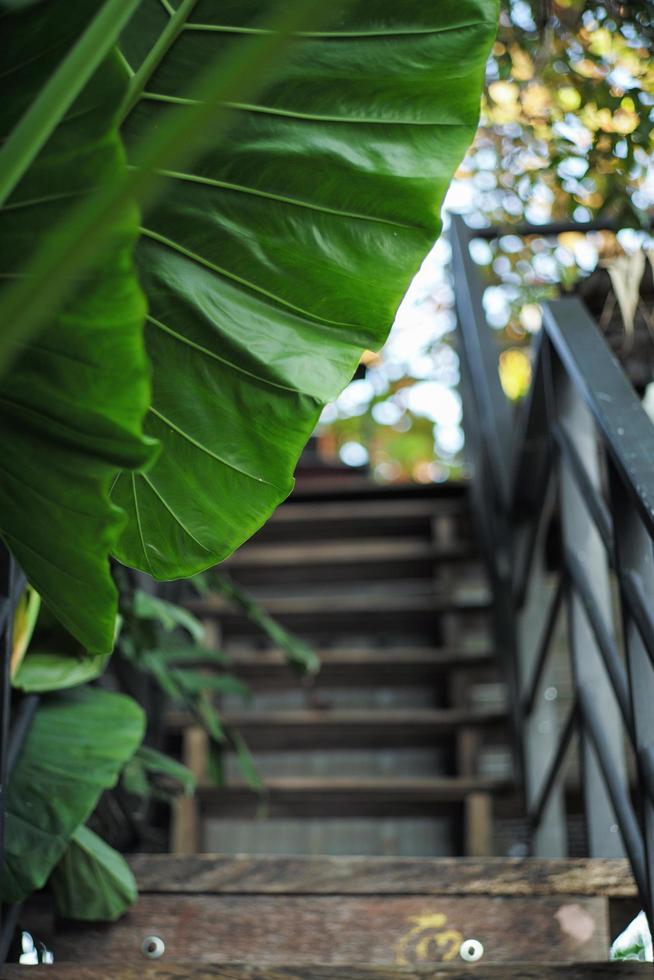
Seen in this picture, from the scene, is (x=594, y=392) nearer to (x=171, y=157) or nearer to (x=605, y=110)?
(x=605, y=110)

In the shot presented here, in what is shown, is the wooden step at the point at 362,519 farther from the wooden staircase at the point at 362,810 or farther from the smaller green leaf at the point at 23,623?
the smaller green leaf at the point at 23,623

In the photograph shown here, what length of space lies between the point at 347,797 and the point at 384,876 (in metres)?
0.96

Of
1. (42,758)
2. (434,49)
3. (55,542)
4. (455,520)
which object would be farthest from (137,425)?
(455,520)

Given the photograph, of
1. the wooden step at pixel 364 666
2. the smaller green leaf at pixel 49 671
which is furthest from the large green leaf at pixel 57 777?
the wooden step at pixel 364 666

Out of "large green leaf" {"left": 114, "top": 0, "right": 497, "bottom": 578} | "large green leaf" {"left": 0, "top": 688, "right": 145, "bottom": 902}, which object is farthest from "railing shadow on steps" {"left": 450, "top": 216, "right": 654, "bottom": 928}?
"large green leaf" {"left": 0, "top": 688, "right": 145, "bottom": 902}

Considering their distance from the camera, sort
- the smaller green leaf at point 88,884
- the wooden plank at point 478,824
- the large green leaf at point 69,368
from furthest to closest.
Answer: the wooden plank at point 478,824
the smaller green leaf at point 88,884
the large green leaf at point 69,368

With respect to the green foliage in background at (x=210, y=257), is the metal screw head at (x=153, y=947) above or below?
below

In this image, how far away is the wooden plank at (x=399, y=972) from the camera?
1.09 metres

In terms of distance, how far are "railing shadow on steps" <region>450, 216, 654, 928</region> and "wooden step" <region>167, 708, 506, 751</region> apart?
21 cm

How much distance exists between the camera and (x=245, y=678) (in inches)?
106

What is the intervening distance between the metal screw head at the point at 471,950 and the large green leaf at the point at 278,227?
64 cm

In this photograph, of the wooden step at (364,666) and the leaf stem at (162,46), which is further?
the wooden step at (364,666)

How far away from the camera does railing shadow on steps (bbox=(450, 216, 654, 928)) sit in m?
1.16

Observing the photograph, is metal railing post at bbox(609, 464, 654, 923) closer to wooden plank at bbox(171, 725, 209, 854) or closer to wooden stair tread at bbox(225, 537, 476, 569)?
wooden plank at bbox(171, 725, 209, 854)
